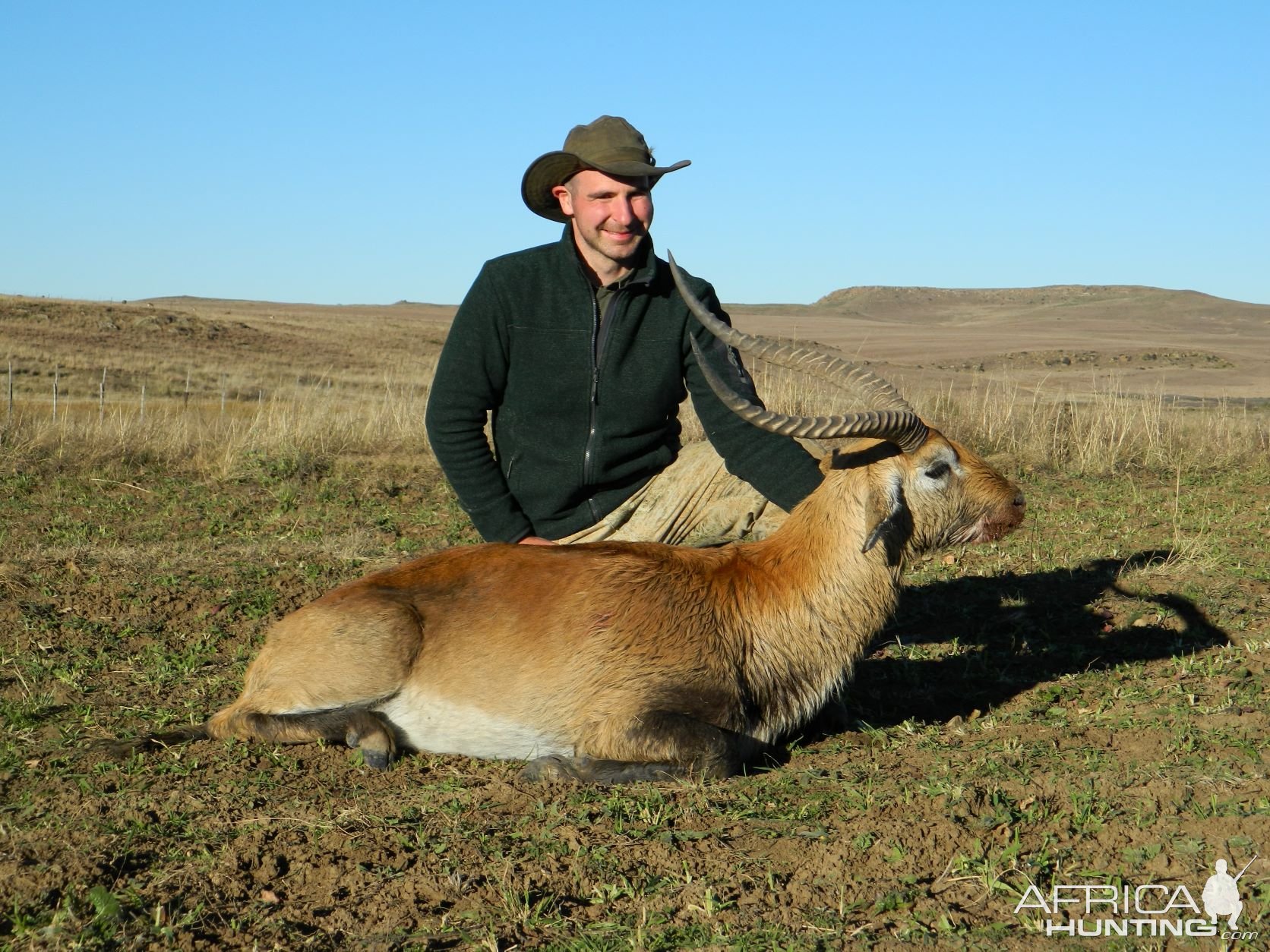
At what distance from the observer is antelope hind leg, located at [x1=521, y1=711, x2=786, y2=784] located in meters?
5.04

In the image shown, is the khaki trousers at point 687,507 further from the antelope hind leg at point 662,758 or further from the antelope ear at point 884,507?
the antelope hind leg at point 662,758

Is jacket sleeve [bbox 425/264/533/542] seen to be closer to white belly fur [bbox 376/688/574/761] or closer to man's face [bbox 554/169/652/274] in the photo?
man's face [bbox 554/169/652/274]

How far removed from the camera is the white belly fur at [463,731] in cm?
538

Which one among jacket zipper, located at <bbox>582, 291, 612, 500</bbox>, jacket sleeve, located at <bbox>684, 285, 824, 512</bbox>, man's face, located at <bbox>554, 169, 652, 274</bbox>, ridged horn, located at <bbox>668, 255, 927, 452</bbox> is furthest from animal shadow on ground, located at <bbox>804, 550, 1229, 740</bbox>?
man's face, located at <bbox>554, 169, 652, 274</bbox>

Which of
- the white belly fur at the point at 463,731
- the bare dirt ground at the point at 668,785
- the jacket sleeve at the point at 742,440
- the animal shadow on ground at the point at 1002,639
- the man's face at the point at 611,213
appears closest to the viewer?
the bare dirt ground at the point at 668,785

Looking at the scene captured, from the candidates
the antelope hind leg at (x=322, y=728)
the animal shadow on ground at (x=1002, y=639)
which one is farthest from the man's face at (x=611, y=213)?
the antelope hind leg at (x=322, y=728)

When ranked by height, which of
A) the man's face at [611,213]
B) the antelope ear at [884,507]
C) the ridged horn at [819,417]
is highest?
the man's face at [611,213]

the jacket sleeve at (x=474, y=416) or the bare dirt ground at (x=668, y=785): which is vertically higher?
the jacket sleeve at (x=474, y=416)

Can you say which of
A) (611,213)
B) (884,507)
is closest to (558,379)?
(611,213)

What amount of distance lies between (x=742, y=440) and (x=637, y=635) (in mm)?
1775

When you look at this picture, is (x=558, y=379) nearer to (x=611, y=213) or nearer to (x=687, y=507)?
(x=611, y=213)

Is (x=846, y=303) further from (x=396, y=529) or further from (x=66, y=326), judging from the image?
(x=396, y=529)

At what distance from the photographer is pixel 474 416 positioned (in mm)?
6961

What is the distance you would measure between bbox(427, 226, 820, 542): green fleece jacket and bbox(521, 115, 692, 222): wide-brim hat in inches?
14.8
